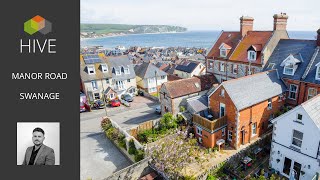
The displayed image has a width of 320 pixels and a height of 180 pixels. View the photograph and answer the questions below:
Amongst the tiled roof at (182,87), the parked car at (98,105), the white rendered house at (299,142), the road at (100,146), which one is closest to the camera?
the white rendered house at (299,142)

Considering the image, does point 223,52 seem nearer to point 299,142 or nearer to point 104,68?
point 299,142

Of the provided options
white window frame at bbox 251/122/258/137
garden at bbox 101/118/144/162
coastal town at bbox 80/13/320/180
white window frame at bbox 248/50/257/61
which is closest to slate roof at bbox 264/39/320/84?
coastal town at bbox 80/13/320/180

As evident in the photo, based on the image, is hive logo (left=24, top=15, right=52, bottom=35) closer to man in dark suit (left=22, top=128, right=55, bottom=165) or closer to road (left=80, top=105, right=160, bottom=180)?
man in dark suit (left=22, top=128, right=55, bottom=165)

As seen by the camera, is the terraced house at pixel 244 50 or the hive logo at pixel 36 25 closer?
the hive logo at pixel 36 25

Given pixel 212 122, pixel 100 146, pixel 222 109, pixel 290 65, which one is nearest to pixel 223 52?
pixel 290 65

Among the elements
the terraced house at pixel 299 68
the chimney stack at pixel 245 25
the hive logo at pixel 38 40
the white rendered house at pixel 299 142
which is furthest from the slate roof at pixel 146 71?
the hive logo at pixel 38 40

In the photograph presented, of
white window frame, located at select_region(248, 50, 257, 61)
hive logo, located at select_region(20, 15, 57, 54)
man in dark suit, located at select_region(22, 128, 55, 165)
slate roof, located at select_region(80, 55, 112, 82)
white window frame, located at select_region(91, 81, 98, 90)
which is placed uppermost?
white window frame, located at select_region(248, 50, 257, 61)

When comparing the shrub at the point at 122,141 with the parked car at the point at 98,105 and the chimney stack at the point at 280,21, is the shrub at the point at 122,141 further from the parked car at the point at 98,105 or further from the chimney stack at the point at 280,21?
the chimney stack at the point at 280,21
